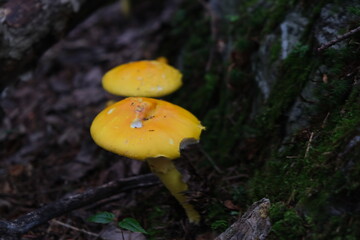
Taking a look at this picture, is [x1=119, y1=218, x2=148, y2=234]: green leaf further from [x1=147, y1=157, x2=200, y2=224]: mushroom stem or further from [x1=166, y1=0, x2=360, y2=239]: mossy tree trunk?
[x1=166, y1=0, x2=360, y2=239]: mossy tree trunk

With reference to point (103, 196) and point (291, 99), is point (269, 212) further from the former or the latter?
point (103, 196)

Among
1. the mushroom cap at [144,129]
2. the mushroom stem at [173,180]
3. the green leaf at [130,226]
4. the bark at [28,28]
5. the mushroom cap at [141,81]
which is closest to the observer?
the mushroom cap at [144,129]

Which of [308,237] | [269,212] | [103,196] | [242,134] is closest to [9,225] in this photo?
[103,196]

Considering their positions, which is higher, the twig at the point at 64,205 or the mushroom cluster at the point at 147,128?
the mushroom cluster at the point at 147,128

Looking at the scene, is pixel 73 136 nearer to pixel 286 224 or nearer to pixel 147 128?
pixel 147 128

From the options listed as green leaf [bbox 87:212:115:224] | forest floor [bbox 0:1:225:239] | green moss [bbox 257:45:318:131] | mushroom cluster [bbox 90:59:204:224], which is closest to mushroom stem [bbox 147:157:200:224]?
mushroom cluster [bbox 90:59:204:224]

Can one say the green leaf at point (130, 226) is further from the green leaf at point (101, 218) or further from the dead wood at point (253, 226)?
the dead wood at point (253, 226)

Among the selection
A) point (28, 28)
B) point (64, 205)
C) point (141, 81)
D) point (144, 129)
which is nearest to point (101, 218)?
point (64, 205)

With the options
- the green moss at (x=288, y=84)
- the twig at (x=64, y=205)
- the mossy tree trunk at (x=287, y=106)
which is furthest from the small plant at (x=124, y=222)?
the green moss at (x=288, y=84)
